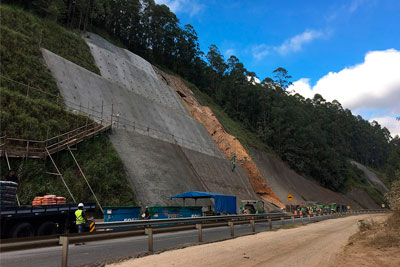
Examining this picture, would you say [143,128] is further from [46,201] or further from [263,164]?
[263,164]

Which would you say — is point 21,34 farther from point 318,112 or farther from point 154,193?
point 318,112

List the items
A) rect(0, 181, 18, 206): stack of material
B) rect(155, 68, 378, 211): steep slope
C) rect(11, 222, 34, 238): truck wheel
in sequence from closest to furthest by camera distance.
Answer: rect(11, 222, 34, 238): truck wheel < rect(0, 181, 18, 206): stack of material < rect(155, 68, 378, 211): steep slope

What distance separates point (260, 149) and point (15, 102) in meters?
44.9

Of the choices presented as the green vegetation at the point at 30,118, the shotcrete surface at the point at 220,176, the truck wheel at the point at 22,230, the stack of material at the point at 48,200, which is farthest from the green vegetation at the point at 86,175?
the shotcrete surface at the point at 220,176

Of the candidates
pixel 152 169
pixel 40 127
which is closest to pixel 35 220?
pixel 40 127

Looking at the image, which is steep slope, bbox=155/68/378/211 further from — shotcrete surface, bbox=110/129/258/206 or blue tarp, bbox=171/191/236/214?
blue tarp, bbox=171/191/236/214

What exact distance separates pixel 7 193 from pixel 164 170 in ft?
51.0

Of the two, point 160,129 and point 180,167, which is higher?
point 160,129

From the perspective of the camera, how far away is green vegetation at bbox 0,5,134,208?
708 inches

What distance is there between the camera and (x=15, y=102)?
19547 millimetres

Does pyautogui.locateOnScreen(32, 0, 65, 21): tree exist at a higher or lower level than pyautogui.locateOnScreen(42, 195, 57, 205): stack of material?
higher

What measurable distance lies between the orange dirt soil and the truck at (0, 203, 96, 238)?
33.1 m

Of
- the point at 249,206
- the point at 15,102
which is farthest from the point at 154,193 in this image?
the point at 15,102

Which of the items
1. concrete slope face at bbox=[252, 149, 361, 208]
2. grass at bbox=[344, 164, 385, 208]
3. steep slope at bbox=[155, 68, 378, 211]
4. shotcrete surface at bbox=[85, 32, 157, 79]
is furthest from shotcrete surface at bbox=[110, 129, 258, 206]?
grass at bbox=[344, 164, 385, 208]
